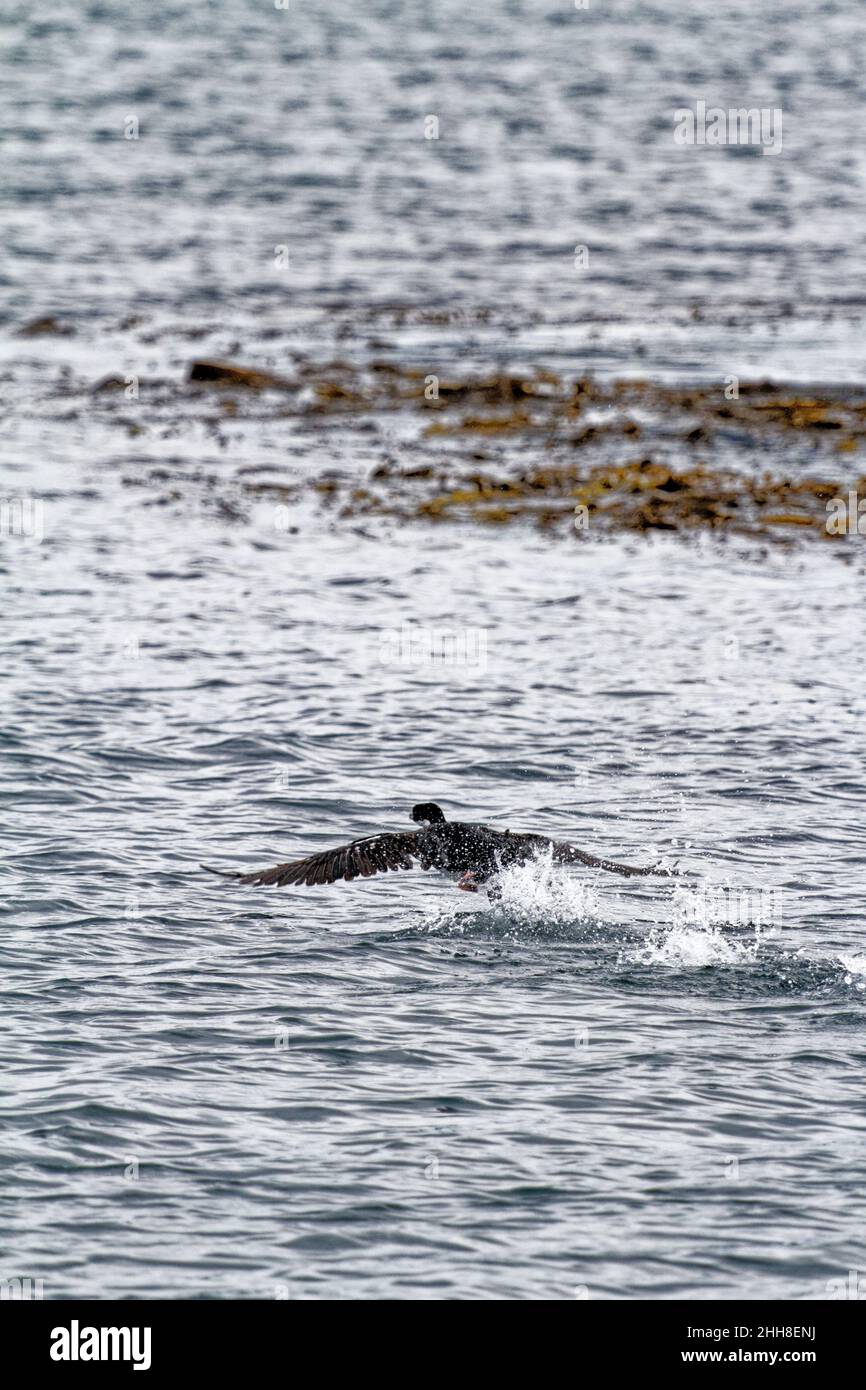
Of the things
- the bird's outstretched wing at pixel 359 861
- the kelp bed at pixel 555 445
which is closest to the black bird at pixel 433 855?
the bird's outstretched wing at pixel 359 861

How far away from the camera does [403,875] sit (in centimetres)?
1591

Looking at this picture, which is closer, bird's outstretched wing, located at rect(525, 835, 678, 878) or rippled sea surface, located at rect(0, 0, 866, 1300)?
rippled sea surface, located at rect(0, 0, 866, 1300)

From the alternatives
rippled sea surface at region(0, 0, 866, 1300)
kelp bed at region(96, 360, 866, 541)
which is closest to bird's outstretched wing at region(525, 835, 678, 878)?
rippled sea surface at region(0, 0, 866, 1300)

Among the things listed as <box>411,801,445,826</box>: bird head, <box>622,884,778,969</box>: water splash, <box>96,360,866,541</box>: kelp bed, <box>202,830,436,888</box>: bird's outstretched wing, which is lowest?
<box>622,884,778,969</box>: water splash

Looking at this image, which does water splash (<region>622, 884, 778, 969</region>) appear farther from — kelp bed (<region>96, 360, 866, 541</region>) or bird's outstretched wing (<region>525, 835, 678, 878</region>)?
kelp bed (<region>96, 360, 866, 541</region>)

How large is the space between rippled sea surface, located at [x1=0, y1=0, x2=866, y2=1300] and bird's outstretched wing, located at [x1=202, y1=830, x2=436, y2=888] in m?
0.42

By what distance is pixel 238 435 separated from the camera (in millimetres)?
32250

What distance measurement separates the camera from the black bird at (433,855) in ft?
47.5

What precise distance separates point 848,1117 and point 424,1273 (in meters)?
2.91

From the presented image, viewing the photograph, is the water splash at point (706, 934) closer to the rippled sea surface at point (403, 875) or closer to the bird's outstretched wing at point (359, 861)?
the rippled sea surface at point (403, 875)

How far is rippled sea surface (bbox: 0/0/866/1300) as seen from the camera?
1088 centimetres

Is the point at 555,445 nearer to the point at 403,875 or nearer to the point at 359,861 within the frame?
the point at 403,875

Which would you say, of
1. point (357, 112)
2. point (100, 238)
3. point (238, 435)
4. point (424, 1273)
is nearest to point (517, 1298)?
point (424, 1273)
